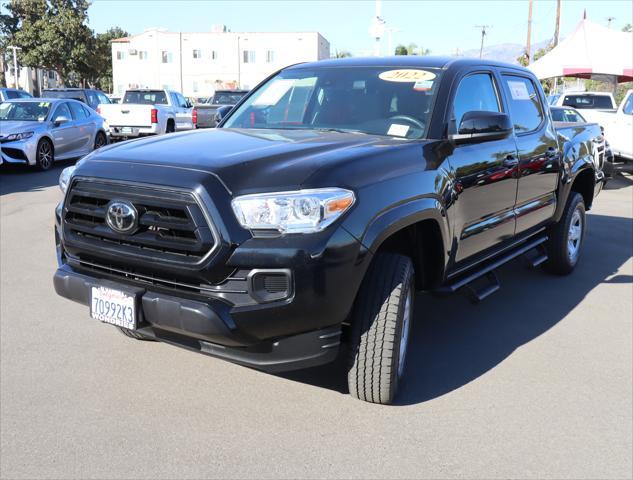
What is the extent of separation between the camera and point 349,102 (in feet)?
14.2

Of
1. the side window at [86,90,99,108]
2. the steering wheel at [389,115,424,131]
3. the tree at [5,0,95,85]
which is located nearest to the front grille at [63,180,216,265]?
the steering wheel at [389,115,424,131]

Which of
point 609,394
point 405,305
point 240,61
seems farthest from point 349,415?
point 240,61

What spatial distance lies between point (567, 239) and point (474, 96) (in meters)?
2.30

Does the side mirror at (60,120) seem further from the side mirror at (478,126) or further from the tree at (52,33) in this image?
the tree at (52,33)

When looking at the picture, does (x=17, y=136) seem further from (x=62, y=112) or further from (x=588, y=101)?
(x=588, y=101)

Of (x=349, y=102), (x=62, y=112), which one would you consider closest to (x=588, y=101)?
(x=62, y=112)

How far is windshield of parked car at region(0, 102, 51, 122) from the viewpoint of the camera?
13.5 meters

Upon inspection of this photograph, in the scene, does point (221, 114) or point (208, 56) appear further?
point (208, 56)

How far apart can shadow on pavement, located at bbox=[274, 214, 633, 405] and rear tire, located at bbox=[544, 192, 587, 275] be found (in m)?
0.13

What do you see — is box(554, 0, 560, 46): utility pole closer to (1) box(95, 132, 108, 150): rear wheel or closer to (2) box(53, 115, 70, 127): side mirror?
(1) box(95, 132, 108, 150): rear wheel

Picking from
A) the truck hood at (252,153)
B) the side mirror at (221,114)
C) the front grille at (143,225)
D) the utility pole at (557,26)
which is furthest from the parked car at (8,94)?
the utility pole at (557,26)

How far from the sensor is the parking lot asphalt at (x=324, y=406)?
297 cm

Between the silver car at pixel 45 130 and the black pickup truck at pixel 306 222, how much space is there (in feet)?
32.3

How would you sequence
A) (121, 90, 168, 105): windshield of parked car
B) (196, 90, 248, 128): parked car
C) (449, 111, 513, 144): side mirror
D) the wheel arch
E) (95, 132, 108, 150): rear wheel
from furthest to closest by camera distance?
(121, 90, 168, 105): windshield of parked car → (196, 90, 248, 128): parked car → (95, 132, 108, 150): rear wheel → (449, 111, 513, 144): side mirror → the wheel arch
